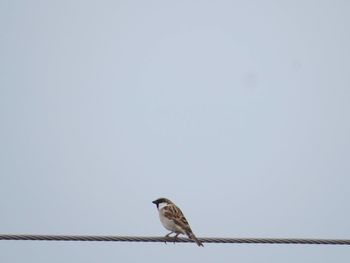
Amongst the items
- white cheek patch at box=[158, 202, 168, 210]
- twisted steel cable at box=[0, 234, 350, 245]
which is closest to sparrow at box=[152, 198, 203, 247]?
white cheek patch at box=[158, 202, 168, 210]

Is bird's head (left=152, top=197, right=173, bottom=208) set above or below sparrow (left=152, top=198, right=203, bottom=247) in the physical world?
above

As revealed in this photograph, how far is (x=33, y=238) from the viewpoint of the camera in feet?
21.4

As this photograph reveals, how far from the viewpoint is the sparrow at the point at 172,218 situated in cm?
988

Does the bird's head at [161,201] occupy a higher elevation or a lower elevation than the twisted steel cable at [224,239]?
higher

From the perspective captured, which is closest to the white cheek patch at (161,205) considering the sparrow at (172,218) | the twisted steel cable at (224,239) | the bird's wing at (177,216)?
the sparrow at (172,218)

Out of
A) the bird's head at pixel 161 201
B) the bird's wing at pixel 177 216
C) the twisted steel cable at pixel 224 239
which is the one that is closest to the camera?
the twisted steel cable at pixel 224 239

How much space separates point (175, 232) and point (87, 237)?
12.4 ft

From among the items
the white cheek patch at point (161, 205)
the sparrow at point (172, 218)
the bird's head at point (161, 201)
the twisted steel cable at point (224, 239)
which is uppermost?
the bird's head at point (161, 201)

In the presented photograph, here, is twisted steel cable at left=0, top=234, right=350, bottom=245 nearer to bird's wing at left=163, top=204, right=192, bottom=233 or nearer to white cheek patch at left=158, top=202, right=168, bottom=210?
bird's wing at left=163, top=204, right=192, bottom=233

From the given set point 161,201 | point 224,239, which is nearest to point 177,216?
point 161,201

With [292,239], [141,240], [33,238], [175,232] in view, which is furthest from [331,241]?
[175,232]

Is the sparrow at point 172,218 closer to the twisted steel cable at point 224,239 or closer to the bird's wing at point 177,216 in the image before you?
the bird's wing at point 177,216

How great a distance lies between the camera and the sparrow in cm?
988

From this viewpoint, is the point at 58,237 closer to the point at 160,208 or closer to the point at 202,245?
the point at 202,245
